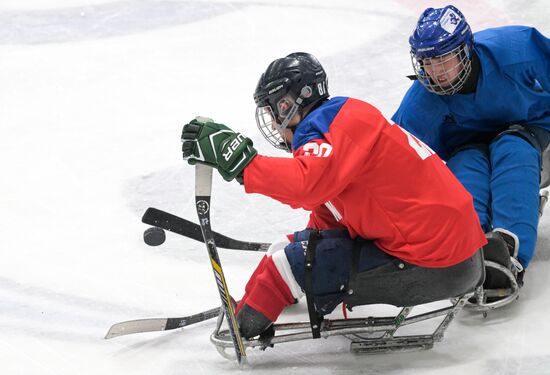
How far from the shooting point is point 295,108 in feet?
9.43

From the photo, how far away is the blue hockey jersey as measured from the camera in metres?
3.53

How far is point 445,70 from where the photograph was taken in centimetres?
345

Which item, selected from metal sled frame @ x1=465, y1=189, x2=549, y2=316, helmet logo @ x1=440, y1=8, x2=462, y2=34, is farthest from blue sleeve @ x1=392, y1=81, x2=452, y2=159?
metal sled frame @ x1=465, y1=189, x2=549, y2=316

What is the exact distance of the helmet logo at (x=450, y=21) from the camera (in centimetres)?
339

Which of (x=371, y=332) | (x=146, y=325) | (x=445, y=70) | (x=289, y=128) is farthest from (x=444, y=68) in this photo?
(x=146, y=325)

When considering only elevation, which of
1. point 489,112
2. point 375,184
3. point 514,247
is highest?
point 375,184

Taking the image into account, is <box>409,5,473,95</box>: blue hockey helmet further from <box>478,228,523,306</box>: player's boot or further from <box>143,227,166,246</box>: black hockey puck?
<box>143,227,166,246</box>: black hockey puck

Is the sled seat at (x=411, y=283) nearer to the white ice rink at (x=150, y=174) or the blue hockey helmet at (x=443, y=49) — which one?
the white ice rink at (x=150, y=174)

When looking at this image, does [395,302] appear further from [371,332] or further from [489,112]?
[489,112]

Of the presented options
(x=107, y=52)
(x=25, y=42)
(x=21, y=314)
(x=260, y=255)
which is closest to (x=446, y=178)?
(x=260, y=255)

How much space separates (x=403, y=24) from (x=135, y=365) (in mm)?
3591

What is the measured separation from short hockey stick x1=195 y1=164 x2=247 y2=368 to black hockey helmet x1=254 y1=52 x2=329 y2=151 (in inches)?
11.8

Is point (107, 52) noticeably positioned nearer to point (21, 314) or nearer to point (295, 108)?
point (21, 314)

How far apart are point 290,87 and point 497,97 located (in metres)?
1.06
